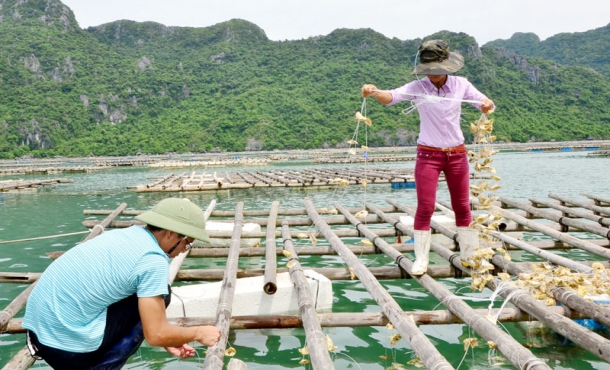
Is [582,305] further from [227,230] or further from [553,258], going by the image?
[227,230]

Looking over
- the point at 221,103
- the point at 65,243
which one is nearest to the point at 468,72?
the point at 221,103

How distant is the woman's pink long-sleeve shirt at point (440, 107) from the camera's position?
405 centimetres

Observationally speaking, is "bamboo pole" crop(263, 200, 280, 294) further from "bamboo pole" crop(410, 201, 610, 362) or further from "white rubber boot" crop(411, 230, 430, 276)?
"bamboo pole" crop(410, 201, 610, 362)

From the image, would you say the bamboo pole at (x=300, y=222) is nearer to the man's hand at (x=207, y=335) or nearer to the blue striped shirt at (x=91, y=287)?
the man's hand at (x=207, y=335)

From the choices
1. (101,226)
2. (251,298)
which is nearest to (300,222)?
(101,226)

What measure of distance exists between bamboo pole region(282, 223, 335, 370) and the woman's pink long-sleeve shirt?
5.71 feet

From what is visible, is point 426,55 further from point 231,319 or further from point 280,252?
point 280,252

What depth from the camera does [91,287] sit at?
2217 mm

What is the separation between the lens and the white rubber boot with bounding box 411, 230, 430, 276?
4.21 meters

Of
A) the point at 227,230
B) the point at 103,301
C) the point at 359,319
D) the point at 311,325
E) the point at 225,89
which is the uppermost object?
the point at 225,89

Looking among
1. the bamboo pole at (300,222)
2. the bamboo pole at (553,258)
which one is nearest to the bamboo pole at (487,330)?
the bamboo pole at (553,258)

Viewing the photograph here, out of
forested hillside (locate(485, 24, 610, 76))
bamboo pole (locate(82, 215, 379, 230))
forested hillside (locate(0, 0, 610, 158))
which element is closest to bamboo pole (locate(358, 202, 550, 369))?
bamboo pole (locate(82, 215, 379, 230))

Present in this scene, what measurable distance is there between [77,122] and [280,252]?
10007 centimetres

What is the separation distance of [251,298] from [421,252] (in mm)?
1696
